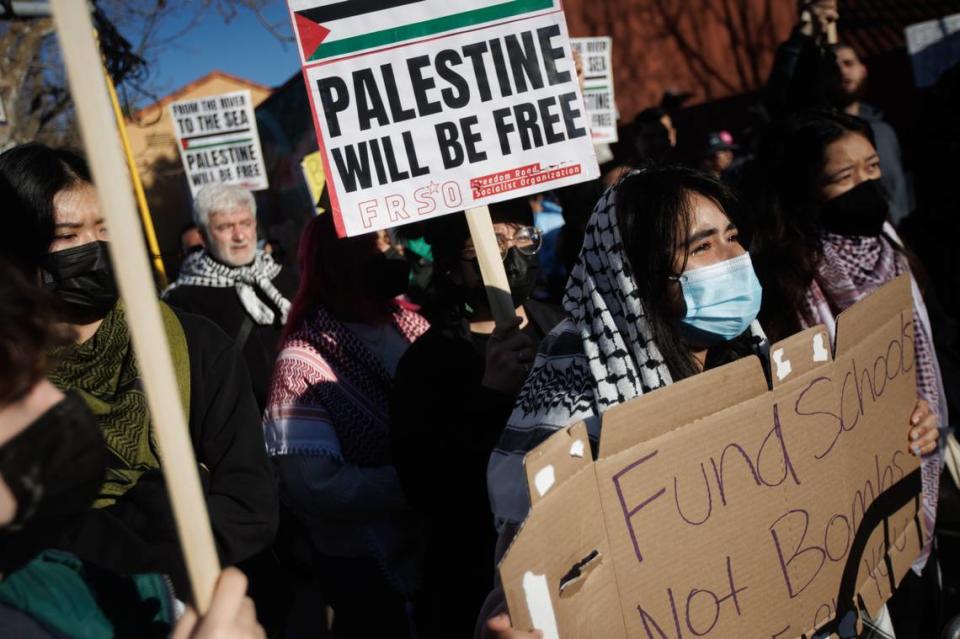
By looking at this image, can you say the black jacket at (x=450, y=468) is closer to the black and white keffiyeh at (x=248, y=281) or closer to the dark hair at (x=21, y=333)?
the dark hair at (x=21, y=333)

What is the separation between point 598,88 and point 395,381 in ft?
16.1

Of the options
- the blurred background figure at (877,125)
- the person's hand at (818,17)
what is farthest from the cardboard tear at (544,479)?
the person's hand at (818,17)

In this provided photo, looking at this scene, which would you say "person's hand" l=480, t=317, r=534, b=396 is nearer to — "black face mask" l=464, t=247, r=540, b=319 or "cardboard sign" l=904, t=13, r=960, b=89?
"black face mask" l=464, t=247, r=540, b=319

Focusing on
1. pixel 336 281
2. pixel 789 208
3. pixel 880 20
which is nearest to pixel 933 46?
pixel 880 20

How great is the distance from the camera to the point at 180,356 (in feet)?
6.18

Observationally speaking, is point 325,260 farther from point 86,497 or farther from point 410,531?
point 86,497

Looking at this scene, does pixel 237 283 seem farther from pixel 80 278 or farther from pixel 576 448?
pixel 576 448

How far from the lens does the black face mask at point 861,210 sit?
293 cm

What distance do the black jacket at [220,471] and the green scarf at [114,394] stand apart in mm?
36

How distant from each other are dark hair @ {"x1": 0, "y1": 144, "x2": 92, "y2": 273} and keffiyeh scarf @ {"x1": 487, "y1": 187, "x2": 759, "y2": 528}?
1.13 m

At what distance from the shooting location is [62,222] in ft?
6.30

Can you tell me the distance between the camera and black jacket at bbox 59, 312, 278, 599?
1.70 meters

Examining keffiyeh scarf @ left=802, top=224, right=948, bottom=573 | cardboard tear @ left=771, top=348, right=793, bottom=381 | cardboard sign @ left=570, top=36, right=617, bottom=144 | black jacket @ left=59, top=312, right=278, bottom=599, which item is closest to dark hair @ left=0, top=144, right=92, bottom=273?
black jacket @ left=59, top=312, right=278, bottom=599

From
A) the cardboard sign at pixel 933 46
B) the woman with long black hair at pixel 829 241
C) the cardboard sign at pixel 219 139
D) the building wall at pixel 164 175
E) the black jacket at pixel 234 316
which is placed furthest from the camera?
the building wall at pixel 164 175
